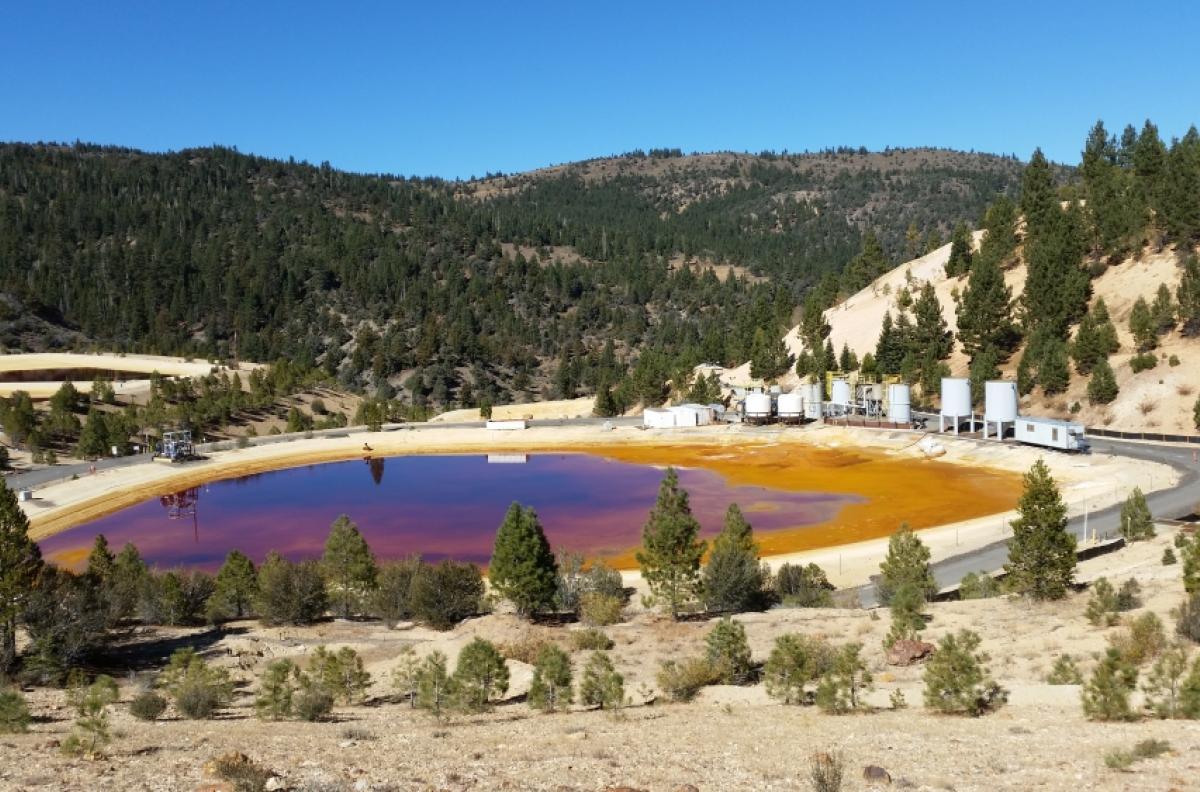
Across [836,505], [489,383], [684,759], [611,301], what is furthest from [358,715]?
[611,301]

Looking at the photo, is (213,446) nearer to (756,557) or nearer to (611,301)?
(756,557)

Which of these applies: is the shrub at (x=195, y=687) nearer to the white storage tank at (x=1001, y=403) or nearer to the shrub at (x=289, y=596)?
the shrub at (x=289, y=596)

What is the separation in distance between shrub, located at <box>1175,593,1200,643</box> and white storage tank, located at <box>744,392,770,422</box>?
2942 inches

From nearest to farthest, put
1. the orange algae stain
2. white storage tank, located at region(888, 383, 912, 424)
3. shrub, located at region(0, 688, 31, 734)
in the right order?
shrub, located at region(0, 688, 31, 734) → the orange algae stain → white storage tank, located at region(888, 383, 912, 424)

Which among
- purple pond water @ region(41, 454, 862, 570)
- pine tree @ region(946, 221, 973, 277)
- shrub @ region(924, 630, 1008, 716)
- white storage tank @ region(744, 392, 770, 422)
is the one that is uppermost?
pine tree @ region(946, 221, 973, 277)

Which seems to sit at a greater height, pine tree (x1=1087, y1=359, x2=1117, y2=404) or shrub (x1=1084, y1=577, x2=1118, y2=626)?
pine tree (x1=1087, y1=359, x2=1117, y2=404)

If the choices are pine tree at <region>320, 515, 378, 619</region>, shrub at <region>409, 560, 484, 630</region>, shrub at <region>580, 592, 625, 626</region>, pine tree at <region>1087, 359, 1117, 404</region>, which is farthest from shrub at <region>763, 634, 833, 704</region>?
pine tree at <region>1087, 359, 1117, 404</region>

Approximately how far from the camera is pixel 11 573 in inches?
1037

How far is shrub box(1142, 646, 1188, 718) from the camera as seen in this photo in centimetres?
1855

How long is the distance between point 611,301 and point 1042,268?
11441 cm

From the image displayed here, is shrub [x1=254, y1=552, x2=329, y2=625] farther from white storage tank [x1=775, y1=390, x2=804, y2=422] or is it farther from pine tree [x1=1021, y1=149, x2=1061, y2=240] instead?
pine tree [x1=1021, y1=149, x2=1061, y2=240]

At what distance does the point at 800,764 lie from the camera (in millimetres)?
15867

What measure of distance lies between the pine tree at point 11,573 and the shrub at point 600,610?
64.9 feet

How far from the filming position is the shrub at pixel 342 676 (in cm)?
2470
